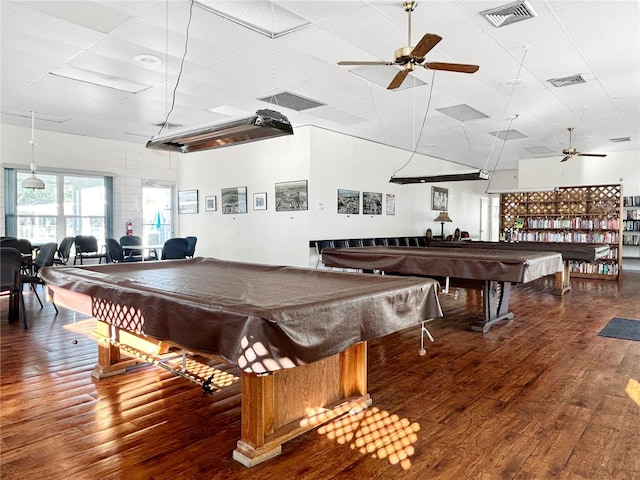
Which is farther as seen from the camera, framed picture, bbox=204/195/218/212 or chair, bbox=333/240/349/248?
framed picture, bbox=204/195/218/212

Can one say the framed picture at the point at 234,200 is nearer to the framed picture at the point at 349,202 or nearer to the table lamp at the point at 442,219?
the framed picture at the point at 349,202

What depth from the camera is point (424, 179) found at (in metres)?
6.82

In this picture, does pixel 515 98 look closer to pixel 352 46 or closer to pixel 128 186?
pixel 352 46

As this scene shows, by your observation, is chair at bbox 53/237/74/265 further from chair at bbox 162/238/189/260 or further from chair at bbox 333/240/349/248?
chair at bbox 333/240/349/248

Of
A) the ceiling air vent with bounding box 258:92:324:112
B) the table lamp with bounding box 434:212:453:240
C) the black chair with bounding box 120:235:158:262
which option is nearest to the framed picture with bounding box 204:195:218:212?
the black chair with bounding box 120:235:158:262

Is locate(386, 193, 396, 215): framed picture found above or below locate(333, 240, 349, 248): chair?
above

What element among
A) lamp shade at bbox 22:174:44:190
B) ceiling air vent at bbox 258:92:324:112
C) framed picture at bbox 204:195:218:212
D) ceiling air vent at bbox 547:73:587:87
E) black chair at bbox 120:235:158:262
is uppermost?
ceiling air vent at bbox 547:73:587:87

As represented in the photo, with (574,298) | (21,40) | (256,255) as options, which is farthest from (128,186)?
(574,298)

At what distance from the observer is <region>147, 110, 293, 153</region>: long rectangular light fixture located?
3.14 m

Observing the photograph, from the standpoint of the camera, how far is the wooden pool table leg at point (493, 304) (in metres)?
4.88

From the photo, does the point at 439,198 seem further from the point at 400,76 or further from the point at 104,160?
the point at 400,76

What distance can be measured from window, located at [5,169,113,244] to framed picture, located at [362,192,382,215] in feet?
18.5

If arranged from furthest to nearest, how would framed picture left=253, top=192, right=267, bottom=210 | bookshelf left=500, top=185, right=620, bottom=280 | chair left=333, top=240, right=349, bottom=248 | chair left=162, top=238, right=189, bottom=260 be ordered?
bookshelf left=500, top=185, right=620, bottom=280
framed picture left=253, top=192, right=267, bottom=210
chair left=333, top=240, right=349, bottom=248
chair left=162, top=238, right=189, bottom=260

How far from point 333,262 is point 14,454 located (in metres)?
4.06
